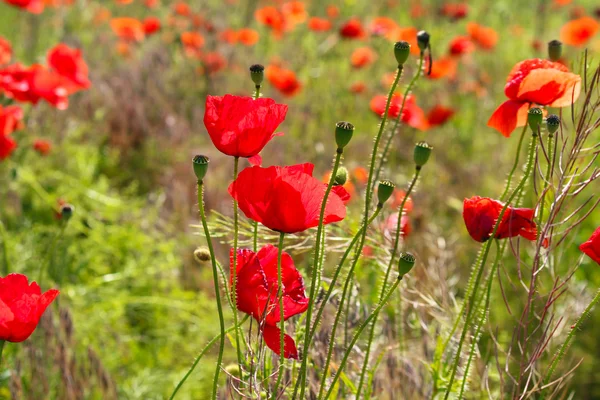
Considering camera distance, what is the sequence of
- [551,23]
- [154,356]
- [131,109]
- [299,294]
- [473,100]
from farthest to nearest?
[551,23], [473,100], [131,109], [154,356], [299,294]

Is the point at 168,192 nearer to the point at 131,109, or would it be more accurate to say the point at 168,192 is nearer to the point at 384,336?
the point at 131,109

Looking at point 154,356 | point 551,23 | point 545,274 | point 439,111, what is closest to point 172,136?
point 439,111

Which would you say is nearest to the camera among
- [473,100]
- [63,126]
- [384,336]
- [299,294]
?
[299,294]

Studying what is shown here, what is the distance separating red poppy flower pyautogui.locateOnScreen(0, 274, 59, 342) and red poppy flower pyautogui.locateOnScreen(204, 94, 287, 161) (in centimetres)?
33

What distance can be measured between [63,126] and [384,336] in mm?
2634

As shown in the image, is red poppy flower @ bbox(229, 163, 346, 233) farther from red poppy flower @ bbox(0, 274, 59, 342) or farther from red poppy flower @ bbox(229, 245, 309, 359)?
red poppy flower @ bbox(0, 274, 59, 342)

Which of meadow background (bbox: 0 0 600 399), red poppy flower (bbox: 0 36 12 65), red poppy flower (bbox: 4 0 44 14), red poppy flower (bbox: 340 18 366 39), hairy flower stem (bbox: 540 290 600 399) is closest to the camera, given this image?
hairy flower stem (bbox: 540 290 600 399)

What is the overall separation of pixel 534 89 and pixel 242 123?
54cm

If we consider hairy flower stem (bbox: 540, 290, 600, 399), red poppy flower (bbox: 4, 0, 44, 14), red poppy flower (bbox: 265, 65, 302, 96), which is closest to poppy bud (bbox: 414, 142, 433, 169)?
hairy flower stem (bbox: 540, 290, 600, 399)

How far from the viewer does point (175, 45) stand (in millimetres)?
5156

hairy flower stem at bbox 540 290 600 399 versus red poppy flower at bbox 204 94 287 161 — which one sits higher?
red poppy flower at bbox 204 94 287 161

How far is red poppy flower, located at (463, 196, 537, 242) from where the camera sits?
3.69 ft

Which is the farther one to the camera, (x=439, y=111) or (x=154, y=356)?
(x=439, y=111)

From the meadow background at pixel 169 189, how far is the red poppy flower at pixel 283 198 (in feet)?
1.57
